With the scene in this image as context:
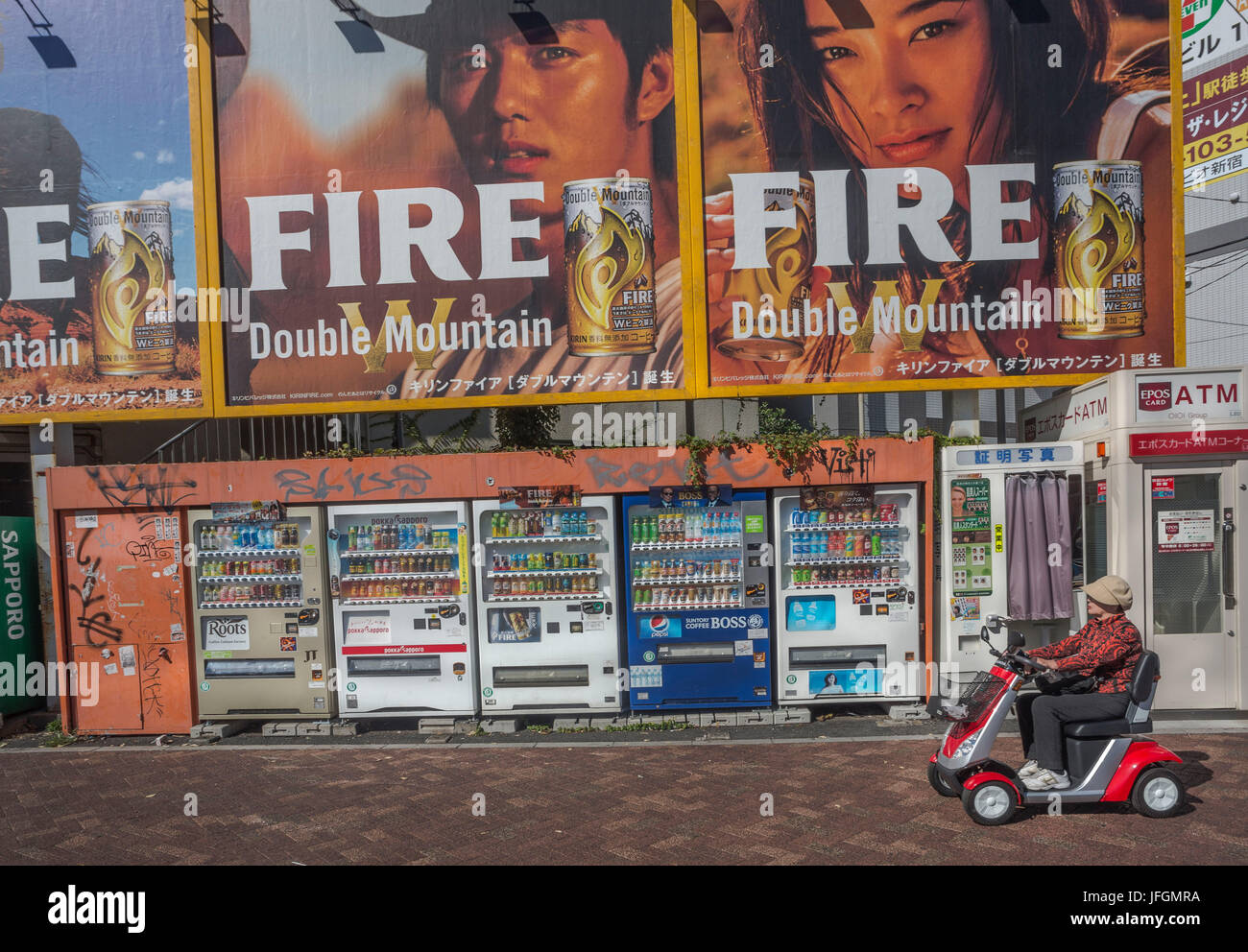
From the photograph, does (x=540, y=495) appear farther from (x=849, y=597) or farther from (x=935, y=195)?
(x=935, y=195)

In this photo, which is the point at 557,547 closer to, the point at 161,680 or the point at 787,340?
the point at 787,340

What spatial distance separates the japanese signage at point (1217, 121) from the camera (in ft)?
47.1

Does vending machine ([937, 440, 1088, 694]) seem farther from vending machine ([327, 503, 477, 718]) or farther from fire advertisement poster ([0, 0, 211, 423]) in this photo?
fire advertisement poster ([0, 0, 211, 423])

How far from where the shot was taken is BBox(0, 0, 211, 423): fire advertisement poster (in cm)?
906

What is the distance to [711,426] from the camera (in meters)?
11.0

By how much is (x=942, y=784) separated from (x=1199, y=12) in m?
17.5

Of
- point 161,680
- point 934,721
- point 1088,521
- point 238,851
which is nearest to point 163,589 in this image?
point 161,680

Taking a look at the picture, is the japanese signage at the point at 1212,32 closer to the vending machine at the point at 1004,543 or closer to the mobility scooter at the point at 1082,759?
the vending machine at the point at 1004,543

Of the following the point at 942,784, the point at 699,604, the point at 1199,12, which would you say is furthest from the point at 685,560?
the point at 1199,12

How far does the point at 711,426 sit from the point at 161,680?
7237 mm

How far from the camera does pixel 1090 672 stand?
17.5 feet

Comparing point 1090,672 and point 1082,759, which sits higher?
point 1090,672

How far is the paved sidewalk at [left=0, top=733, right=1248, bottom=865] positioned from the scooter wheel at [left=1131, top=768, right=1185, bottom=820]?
9cm

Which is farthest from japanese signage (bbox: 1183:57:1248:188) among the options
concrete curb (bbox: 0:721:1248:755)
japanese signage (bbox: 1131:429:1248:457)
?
concrete curb (bbox: 0:721:1248:755)
